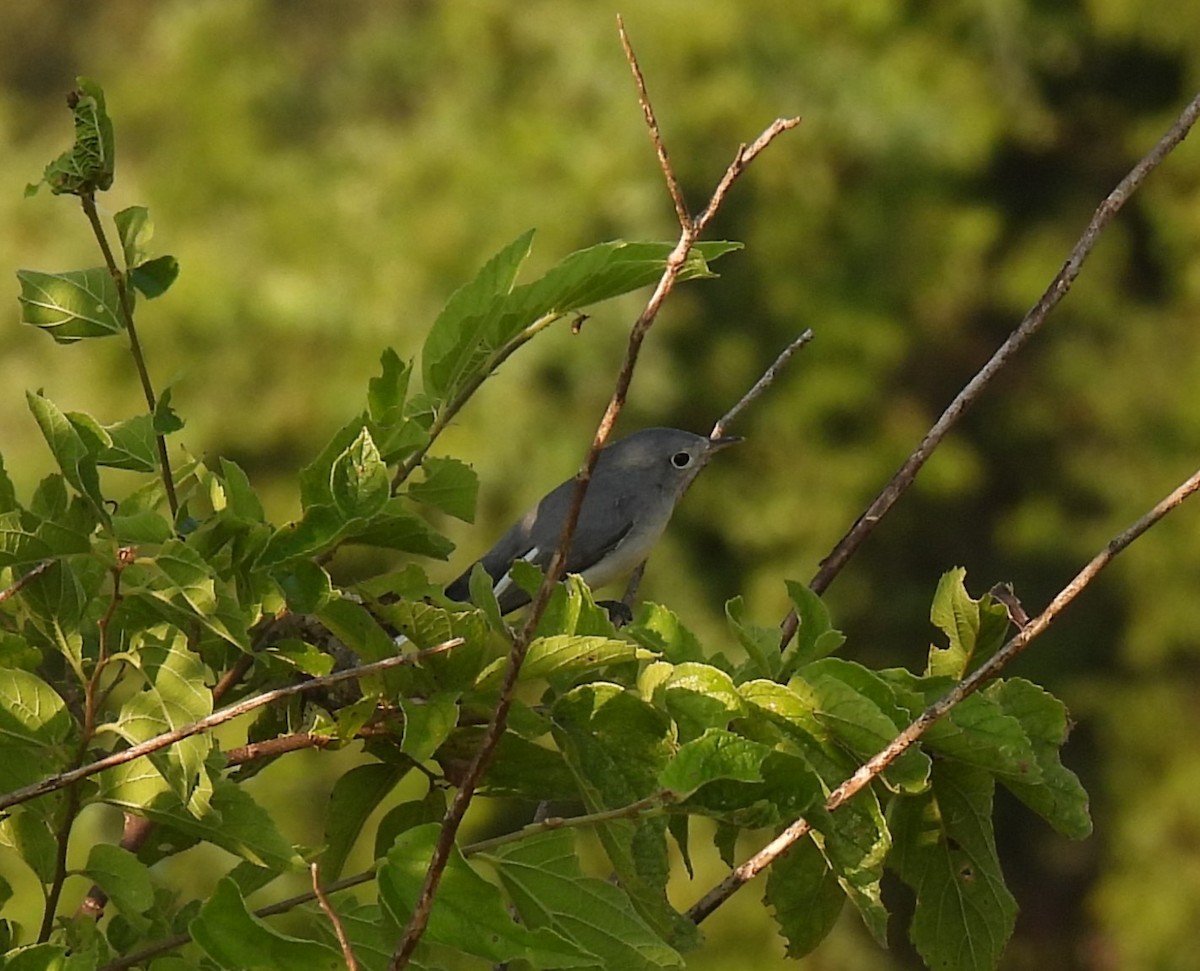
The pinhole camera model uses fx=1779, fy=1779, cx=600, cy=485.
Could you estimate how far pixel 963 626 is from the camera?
177cm

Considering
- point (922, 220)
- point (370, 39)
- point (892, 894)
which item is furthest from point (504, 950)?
point (370, 39)

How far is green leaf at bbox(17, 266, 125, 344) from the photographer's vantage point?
6.05 ft

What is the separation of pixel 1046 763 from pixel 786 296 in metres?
7.20

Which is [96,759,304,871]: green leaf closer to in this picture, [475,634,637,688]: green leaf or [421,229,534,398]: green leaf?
[475,634,637,688]: green leaf

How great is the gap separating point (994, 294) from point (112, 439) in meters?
8.78

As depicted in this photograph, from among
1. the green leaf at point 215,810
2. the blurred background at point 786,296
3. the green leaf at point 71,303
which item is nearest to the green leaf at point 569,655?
the green leaf at point 215,810

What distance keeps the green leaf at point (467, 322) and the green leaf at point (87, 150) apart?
36cm

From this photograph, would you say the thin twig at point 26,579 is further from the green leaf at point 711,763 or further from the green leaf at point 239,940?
the green leaf at point 711,763

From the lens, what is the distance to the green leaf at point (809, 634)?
5.55 ft

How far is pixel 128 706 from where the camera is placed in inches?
60.5

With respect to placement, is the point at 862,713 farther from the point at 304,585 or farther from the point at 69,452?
the point at 69,452

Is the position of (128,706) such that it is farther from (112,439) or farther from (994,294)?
(994,294)

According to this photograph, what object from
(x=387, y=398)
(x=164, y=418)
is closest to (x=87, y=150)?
(x=164, y=418)

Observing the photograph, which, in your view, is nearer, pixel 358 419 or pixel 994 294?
pixel 358 419
